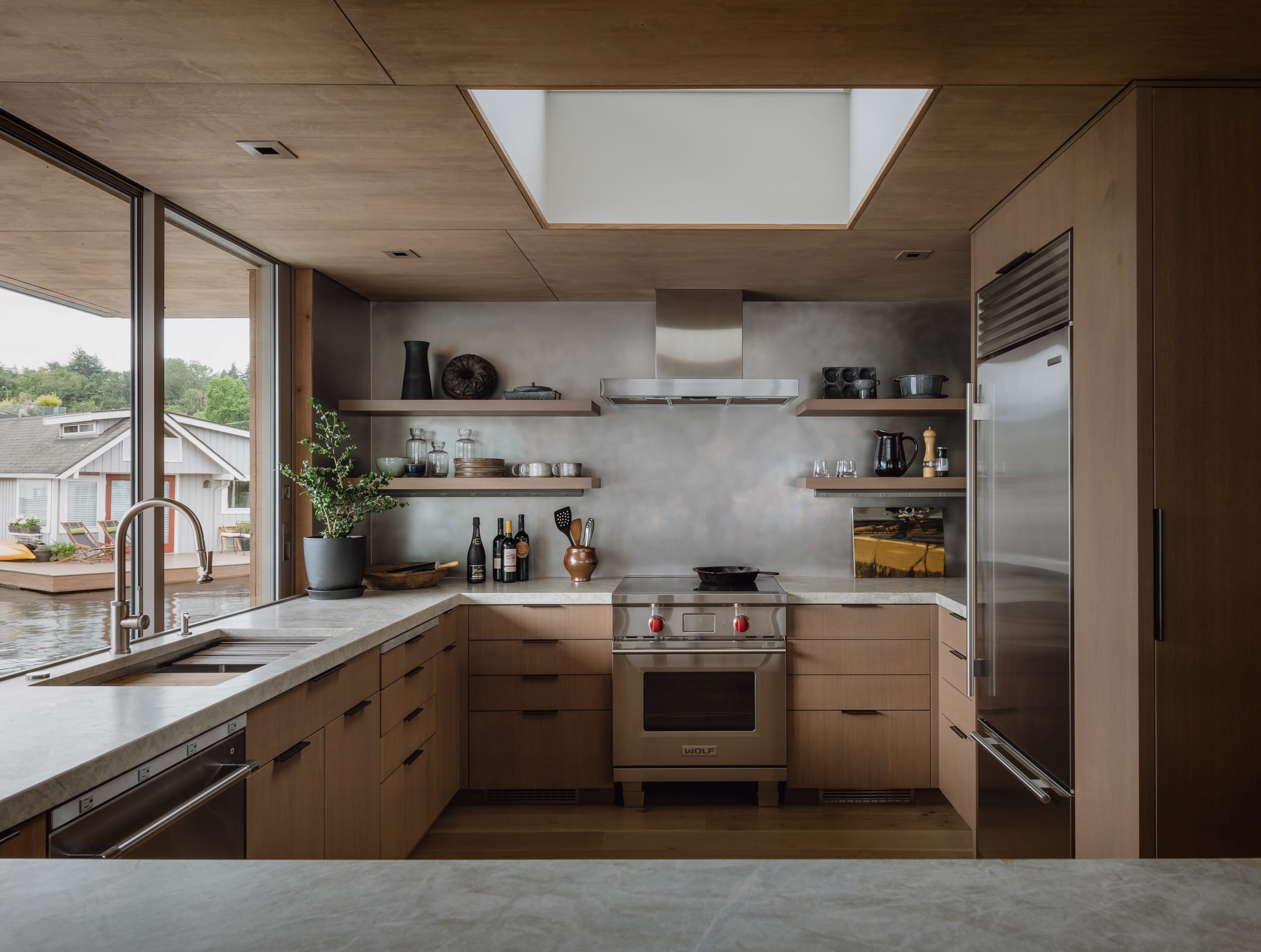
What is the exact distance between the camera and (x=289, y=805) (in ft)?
6.52

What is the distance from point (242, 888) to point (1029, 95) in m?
2.16

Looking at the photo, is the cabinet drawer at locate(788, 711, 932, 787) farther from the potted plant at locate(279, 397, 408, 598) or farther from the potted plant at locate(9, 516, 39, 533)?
the potted plant at locate(9, 516, 39, 533)

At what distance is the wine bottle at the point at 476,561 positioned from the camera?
3.86m

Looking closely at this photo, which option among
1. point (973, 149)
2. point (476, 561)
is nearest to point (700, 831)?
point (476, 561)

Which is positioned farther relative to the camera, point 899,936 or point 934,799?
point 934,799

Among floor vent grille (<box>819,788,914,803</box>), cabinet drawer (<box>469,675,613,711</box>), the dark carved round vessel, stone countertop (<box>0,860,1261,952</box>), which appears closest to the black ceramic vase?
the dark carved round vessel

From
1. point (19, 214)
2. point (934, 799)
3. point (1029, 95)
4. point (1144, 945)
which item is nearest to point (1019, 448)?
point (1029, 95)

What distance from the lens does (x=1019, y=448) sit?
245 centimetres

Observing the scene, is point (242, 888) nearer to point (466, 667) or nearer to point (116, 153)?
point (116, 153)

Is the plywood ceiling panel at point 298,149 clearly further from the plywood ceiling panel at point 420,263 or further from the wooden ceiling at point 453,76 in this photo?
the plywood ceiling panel at point 420,263

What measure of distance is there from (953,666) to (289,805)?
242 cm

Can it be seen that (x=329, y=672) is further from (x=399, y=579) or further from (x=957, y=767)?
(x=957, y=767)

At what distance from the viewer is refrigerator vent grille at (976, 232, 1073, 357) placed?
2199mm

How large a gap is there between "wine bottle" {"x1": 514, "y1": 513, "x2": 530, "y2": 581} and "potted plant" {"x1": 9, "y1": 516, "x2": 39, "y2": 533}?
6.75 feet
